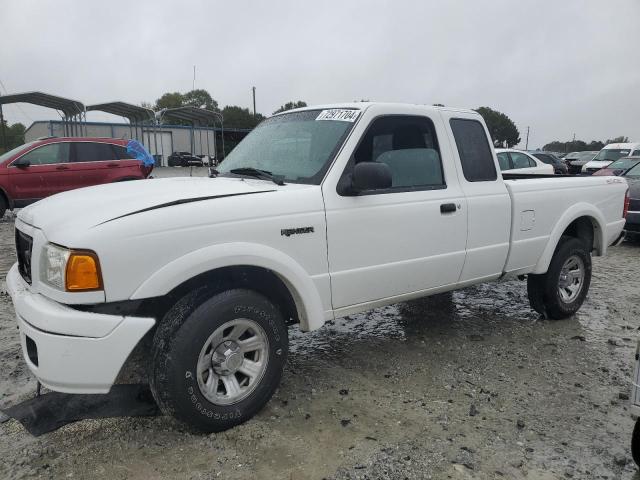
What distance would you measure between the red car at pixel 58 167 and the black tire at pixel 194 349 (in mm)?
9855

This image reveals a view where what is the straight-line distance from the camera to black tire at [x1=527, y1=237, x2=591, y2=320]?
15.9 feet

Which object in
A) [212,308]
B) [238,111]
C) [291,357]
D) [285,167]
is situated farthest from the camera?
[238,111]

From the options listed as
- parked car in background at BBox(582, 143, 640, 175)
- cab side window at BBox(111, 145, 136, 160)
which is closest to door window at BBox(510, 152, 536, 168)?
parked car in background at BBox(582, 143, 640, 175)

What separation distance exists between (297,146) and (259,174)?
348 mm

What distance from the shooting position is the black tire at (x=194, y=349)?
2.67 meters

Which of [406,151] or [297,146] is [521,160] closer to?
[406,151]

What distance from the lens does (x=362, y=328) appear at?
485 cm

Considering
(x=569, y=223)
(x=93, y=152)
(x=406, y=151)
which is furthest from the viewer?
Answer: (x=93, y=152)

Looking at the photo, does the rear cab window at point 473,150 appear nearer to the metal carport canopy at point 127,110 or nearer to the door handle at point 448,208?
the door handle at point 448,208

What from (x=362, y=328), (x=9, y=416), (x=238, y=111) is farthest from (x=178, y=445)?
(x=238, y=111)

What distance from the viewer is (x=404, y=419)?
3.16 m

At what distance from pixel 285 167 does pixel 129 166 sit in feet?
30.9

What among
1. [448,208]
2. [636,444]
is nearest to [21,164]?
[448,208]

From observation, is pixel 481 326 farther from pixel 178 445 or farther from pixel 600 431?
pixel 178 445
